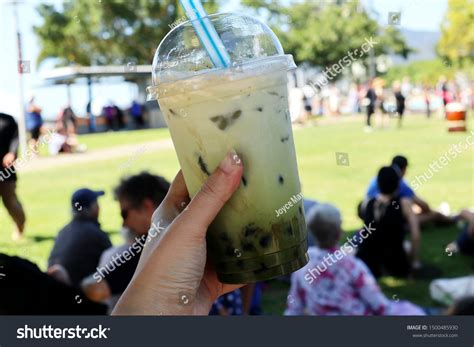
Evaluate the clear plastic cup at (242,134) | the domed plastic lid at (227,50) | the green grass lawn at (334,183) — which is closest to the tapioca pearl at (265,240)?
the clear plastic cup at (242,134)

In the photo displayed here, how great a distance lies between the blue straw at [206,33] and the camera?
97 cm

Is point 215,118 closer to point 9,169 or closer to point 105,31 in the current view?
point 9,169

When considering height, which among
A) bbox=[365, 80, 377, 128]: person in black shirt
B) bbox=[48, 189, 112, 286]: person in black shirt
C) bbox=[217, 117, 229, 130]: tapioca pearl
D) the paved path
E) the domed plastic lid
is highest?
the domed plastic lid

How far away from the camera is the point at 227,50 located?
100 centimetres

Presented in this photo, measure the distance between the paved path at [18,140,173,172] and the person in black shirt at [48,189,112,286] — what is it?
279 inches

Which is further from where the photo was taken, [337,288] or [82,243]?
[82,243]

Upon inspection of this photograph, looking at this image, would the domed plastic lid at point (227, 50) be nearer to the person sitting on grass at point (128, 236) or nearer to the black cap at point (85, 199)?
the person sitting on grass at point (128, 236)

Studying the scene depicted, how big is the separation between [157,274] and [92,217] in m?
2.64

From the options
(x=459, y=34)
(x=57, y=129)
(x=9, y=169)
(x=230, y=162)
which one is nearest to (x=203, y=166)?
(x=230, y=162)

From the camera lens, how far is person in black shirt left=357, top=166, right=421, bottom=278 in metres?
4.31

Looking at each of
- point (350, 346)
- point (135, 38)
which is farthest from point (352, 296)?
point (135, 38)

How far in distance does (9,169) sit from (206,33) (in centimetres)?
483

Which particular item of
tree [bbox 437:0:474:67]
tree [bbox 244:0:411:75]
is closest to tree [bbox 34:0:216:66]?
tree [bbox 244:0:411:75]

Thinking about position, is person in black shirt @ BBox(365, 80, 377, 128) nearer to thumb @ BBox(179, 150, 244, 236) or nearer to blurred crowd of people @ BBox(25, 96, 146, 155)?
blurred crowd of people @ BBox(25, 96, 146, 155)
